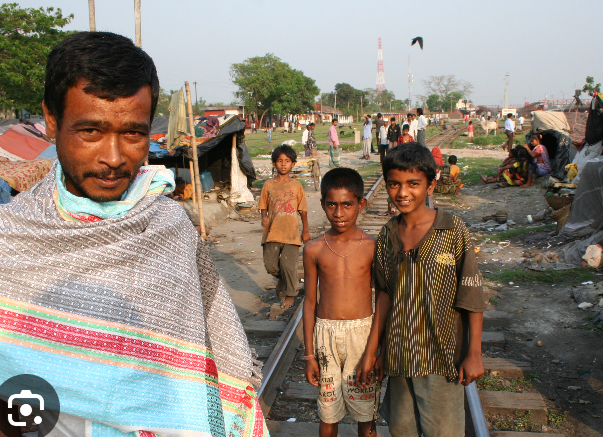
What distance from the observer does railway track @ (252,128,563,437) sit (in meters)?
3.24

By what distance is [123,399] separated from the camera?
Answer: 3.70ft

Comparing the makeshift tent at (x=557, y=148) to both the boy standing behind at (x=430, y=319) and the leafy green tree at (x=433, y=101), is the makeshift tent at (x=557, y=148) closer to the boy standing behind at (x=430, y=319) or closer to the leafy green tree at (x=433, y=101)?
the boy standing behind at (x=430, y=319)

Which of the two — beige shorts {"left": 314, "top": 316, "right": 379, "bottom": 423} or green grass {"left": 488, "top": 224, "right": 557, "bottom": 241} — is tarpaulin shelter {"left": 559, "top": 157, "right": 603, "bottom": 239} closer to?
green grass {"left": 488, "top": 224, "right": 557, "bottom": 241}

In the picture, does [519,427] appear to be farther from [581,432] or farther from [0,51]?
[0,51]

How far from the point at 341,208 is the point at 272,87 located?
214ft

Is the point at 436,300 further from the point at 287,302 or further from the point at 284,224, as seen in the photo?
the point at 287,302

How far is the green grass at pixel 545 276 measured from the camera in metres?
6.11

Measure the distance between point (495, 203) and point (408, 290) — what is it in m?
10.7

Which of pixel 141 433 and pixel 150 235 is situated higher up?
pixel 150 235

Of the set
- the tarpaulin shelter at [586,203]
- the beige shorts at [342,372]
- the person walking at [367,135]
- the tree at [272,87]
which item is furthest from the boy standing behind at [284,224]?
the tree at [272,87]

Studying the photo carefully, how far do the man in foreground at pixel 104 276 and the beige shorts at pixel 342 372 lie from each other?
4.78ft

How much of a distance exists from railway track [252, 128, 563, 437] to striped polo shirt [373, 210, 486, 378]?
1.05 metres

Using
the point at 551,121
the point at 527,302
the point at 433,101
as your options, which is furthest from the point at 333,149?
the point at 433,101

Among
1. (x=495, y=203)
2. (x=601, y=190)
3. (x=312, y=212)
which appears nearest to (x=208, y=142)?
(x=312, y=212)
